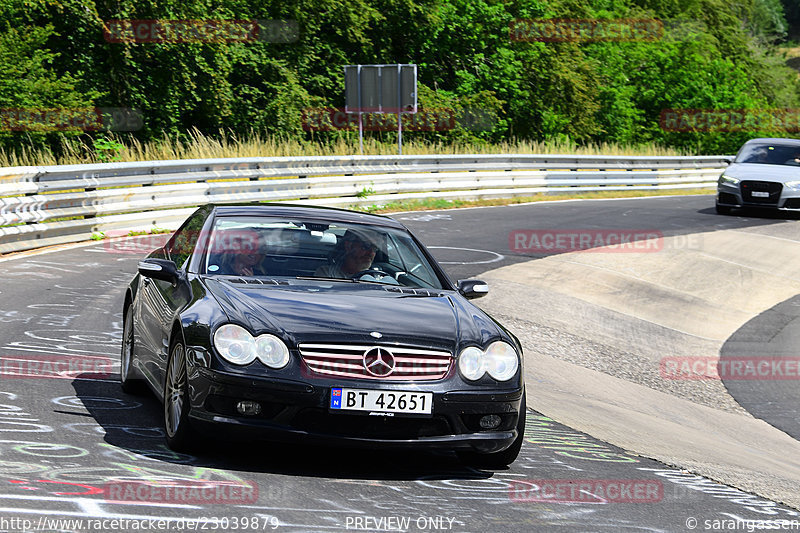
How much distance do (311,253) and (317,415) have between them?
1.69 meters

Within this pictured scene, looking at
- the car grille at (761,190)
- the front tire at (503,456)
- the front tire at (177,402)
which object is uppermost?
the front tire at (177,402)

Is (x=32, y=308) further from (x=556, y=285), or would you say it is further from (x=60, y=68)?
(x=60, y=68)

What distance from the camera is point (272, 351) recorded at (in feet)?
18.6

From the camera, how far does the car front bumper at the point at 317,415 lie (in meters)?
5.58

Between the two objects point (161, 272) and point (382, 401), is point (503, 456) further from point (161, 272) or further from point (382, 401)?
point (161, 272)

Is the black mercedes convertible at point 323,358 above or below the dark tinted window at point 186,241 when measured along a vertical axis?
below

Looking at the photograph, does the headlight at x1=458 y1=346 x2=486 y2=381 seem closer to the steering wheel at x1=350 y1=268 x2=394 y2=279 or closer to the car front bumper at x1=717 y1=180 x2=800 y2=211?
the steering wheel at x1=350 y1=268 x2=394 y2=279

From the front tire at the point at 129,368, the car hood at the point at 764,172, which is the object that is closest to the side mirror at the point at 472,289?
the front tire at the point at 129,368

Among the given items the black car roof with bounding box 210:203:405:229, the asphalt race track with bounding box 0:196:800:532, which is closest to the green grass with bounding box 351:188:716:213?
the asphalt race track with bounding box 0:196:800:532

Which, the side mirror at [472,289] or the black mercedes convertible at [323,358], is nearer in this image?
the black mercedes convertible at [323,358]

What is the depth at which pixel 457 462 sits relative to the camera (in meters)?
6.45

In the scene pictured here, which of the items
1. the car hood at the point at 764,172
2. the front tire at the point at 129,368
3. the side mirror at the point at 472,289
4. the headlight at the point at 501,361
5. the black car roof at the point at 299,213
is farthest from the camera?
the car hood at the point at 764,172

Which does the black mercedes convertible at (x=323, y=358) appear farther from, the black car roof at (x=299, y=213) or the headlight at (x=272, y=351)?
the black car roof at (x=299, y=213)

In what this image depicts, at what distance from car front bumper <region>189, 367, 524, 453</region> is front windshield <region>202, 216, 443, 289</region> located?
4.19 ft
